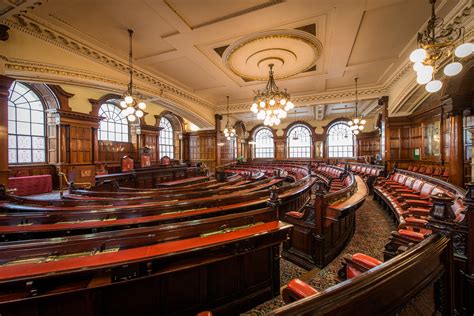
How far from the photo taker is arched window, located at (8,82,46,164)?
27.3 ft

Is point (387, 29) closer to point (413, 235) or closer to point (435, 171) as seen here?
point (413, 235)

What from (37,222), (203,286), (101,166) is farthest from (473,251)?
(101,166)

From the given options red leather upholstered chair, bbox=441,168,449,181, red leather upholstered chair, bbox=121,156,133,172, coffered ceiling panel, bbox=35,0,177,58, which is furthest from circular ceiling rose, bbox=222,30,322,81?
red leather upholstered chair, bbox=121,156,133,172

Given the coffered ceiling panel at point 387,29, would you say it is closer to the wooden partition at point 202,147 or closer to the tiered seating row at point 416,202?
the tiered seating row at point 416,202

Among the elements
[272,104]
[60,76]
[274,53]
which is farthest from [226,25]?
[60,76]

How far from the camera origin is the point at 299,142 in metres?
18.5

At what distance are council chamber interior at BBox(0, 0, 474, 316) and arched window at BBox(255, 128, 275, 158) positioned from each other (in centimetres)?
769

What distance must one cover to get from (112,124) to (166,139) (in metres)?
4.13

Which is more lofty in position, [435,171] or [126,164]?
[126,164]

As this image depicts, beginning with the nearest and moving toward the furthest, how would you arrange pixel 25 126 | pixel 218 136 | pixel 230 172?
1. pixel 25 126
2. pixel 230 172
3. pixel 218 136

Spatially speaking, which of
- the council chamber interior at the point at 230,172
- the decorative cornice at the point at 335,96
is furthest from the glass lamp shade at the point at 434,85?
the decorative cornice at the point at 335,96

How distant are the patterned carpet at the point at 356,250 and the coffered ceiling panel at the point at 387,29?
4826mm

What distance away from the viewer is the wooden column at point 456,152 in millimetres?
6125

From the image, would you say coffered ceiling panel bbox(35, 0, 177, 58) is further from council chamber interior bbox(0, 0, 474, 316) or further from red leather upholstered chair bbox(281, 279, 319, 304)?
red leather upholstered chair bbox(281, 279, 319, 304)
